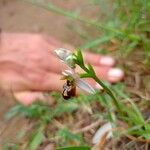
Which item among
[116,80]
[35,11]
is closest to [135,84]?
[116,80]

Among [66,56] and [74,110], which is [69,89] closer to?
[66,56]

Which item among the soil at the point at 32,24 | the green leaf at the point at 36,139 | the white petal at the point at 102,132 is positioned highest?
the soil at the point at 32,24

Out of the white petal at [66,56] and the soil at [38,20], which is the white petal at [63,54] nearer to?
the white petal at [66,56]

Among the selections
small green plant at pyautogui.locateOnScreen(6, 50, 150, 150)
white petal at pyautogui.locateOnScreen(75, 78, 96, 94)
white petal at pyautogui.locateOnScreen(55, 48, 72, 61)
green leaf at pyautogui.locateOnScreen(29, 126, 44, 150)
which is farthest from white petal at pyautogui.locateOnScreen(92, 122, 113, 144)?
white petal at pyautogui.locateOnScreen(55, 48, 72, 61)

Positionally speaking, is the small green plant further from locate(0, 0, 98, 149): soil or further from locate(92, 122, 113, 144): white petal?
locate(0, 0, 98, 149): soil

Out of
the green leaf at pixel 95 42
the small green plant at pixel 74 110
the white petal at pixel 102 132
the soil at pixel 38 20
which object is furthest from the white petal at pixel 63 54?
the soil at pixel 38 20

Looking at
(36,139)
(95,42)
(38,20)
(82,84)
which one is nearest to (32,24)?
(38,20)
